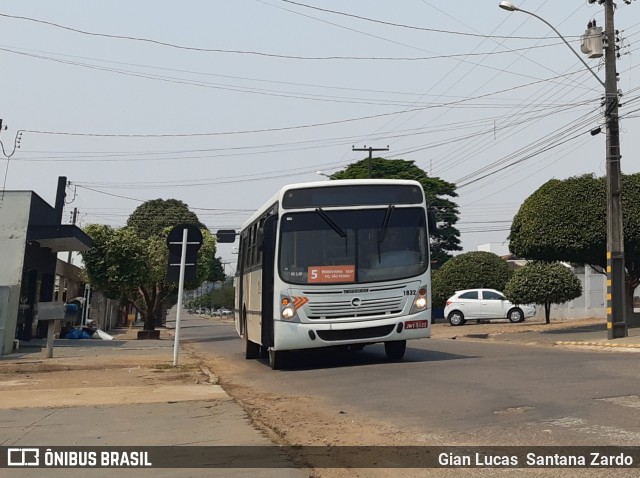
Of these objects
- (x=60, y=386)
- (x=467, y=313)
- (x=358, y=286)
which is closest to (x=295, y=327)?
(x=358, y=286)

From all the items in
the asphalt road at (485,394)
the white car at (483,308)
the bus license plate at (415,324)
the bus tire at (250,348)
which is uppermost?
the white car at (483,308)

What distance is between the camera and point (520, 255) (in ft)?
91.6

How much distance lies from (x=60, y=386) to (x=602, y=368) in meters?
8.91

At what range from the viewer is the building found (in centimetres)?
2283

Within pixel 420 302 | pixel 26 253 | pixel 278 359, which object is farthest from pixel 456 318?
pixel 420 302

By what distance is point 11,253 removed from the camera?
936 inches

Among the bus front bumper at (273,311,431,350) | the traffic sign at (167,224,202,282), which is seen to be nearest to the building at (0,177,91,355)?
the traffic sign at (167,224,202,282)

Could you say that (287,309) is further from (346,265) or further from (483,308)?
(483,308)

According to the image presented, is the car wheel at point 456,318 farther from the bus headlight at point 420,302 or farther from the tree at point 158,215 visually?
the tree at point 158,215

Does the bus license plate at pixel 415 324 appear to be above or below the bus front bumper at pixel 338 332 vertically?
above

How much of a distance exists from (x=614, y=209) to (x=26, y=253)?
19.7 metres

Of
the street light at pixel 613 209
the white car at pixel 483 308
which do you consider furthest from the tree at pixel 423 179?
the street light at pixel 613 209

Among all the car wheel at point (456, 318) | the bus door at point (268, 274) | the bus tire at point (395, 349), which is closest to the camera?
the bus door at point (268, 274)

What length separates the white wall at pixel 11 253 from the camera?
73.9ft
